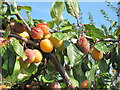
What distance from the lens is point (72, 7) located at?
43.0 inches

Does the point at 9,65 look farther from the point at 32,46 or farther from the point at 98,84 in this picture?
the point at 98,84

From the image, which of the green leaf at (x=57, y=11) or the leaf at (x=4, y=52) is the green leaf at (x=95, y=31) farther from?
the leaf at (x=4, y=52)

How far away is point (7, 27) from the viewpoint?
3.37 feet

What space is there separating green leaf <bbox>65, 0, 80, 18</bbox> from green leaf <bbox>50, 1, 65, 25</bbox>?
1.8 inches

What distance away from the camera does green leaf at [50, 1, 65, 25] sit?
1.04 metres

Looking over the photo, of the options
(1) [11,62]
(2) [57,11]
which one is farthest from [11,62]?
(2) [57,11]

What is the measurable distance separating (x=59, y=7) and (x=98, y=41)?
0.39 m

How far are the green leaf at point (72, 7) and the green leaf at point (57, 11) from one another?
0.05 m

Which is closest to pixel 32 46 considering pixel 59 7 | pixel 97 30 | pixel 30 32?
pixel 30 32

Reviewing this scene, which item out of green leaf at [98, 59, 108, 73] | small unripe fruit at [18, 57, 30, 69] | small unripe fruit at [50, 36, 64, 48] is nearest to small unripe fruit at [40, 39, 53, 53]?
small unripe fruit at [50, 36, 64, 48]

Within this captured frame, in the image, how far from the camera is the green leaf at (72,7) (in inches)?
41.9

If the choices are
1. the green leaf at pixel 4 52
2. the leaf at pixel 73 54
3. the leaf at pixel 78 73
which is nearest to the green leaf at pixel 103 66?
the leaf at pixel 78 73

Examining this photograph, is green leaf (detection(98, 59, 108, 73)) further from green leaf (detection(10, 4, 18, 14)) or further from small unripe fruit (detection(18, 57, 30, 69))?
green leaf (detection(10, 4, 18, 14))

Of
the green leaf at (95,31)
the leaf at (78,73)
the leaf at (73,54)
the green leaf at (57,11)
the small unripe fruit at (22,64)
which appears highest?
the green leaf at (57,11)
